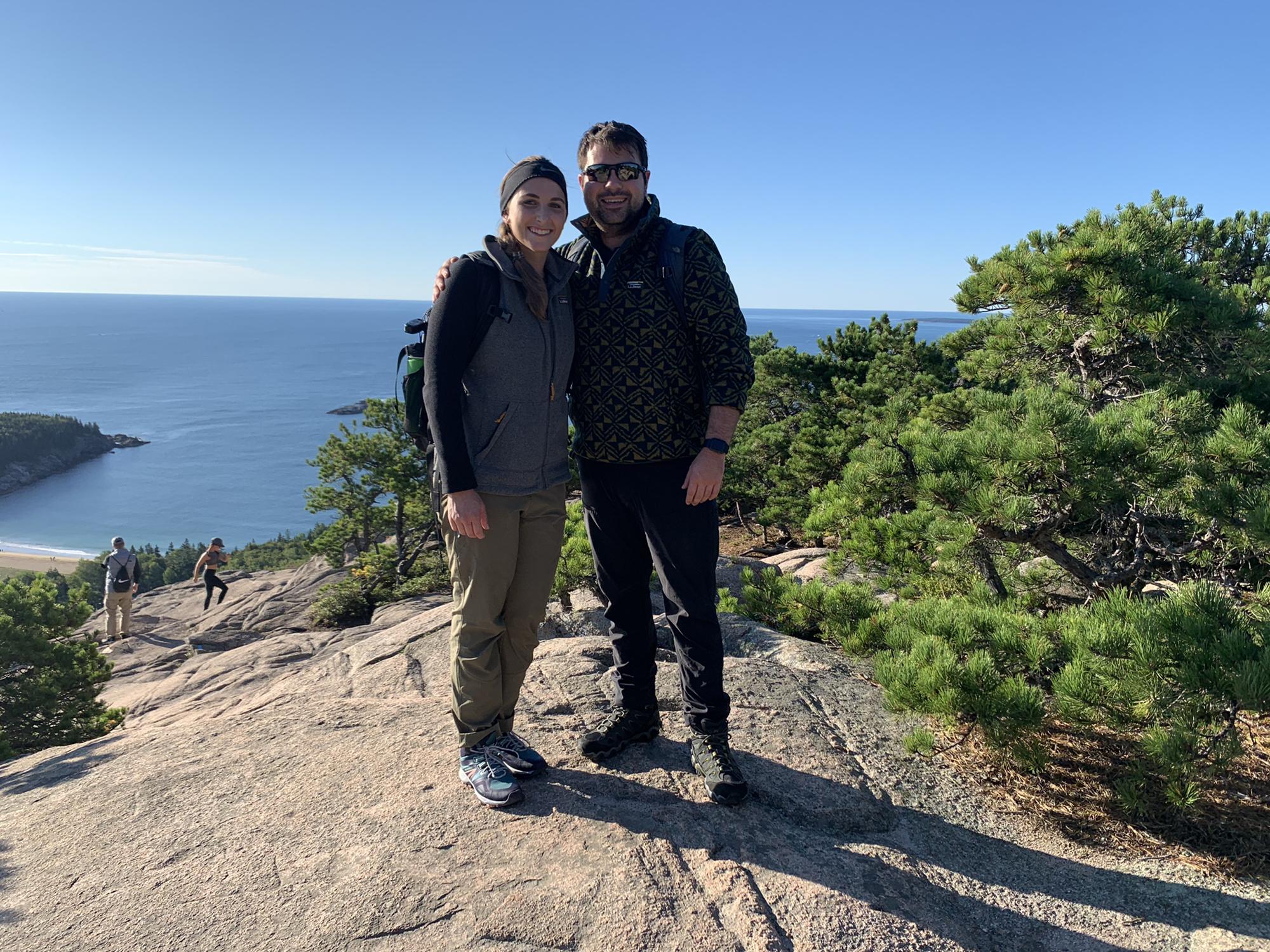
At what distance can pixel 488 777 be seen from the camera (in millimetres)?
2594

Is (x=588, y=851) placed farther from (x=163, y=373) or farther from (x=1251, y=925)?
(x=163, y=373)

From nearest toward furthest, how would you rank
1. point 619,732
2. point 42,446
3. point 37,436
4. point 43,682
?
1. point 619,732
2. point 43,682
3. point 42,446
4. point 37,436

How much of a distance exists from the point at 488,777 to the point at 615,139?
2334mm

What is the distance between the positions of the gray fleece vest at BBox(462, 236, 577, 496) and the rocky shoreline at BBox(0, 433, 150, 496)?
3266 inches

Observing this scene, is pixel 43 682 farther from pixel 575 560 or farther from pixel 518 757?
pixel 518 757

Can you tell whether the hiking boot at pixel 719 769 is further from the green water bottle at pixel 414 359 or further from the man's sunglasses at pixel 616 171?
the man's sunglasses at pixel 616 171

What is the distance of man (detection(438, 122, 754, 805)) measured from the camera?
8.52ft

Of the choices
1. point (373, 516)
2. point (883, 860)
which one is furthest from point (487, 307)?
point (373, 516)

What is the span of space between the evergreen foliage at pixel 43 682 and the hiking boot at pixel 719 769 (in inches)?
291

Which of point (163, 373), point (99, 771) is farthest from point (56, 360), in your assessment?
point (99, 771)

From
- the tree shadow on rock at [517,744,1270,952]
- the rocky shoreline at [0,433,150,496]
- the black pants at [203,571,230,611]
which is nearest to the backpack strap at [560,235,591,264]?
the tree shadow on rock at [517,744,1270,952]

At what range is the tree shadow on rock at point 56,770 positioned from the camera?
3242 millimetres

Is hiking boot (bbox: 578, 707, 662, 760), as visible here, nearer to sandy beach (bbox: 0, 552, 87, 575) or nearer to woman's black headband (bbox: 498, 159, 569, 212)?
woman's black headband (bbox: 498, 159, 569, 212)

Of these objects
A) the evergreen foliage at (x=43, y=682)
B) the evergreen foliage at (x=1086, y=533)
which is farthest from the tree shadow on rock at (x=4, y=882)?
the evergreen foliage at (x=43, y=682)
